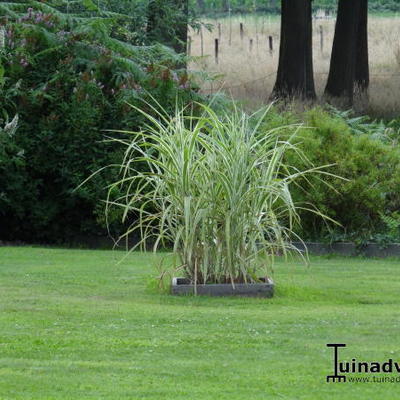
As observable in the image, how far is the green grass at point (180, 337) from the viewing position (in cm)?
658

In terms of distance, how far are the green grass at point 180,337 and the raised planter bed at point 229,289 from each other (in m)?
0.14

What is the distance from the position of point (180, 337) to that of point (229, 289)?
7.87 ft

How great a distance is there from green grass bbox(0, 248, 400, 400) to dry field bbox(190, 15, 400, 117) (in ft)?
26.3

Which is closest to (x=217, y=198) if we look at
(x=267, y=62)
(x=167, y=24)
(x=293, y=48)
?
(x=167, y=24)

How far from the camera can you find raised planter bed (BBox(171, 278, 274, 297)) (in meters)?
10.3

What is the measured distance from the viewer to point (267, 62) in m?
42.4

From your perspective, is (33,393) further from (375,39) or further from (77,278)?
(375,39)

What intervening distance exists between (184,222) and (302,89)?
1809 centimetres

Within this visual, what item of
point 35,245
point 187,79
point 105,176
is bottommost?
point 35,245

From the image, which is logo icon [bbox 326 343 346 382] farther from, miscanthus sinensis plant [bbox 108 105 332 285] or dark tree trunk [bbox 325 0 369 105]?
dark tree trunk [bbox 325 0 369 105]

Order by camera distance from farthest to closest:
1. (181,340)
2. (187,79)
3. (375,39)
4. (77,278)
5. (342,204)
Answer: (375,39)
(187,79)
(342,204)
(77,278)
(181,340)

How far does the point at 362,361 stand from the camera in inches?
284

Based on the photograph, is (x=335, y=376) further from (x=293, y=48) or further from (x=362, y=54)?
(x=362, y=54)

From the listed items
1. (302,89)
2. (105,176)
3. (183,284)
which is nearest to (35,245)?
(105,176)
